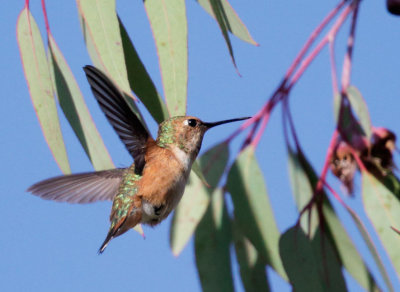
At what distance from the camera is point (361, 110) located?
2373mm

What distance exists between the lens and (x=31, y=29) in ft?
6.17

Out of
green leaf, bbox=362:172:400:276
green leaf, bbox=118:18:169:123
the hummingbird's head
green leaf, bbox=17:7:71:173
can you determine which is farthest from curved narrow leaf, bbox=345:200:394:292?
green leaf, bbox=17:7:71:173

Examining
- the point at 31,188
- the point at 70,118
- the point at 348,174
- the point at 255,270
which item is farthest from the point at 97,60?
the point at 348,174

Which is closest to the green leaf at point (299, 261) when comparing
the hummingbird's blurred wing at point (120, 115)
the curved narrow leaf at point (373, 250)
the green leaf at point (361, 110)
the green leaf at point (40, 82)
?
the curved narrow leaf at point (373, 250)

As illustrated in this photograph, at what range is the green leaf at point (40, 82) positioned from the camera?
68.2 inches

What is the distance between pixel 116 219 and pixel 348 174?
1.18m

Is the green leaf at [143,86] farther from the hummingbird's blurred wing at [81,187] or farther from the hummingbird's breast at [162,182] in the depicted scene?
the hummingbird's blurred wing at [81,187]

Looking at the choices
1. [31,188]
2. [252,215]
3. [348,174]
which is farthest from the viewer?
[348,174]

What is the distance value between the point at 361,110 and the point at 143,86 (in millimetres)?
898

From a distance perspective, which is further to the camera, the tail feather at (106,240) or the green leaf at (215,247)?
the green leaf at (215,247)

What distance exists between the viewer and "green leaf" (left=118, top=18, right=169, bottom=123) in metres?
1.69

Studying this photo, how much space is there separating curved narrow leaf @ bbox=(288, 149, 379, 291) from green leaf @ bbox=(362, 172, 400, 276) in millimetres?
159

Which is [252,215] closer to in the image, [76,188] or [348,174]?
[348,174]

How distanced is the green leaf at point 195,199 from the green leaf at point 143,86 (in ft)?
2.08
